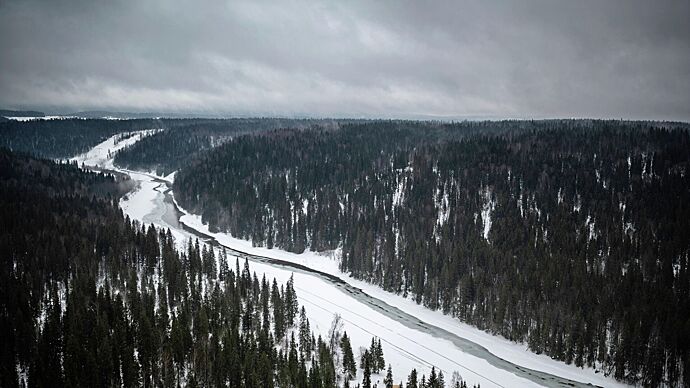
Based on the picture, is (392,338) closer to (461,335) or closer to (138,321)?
(461,335)

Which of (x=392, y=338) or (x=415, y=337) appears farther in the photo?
(x=415, y=337)

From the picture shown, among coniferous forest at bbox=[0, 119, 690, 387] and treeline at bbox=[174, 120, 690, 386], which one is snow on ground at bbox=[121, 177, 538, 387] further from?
treeline at bbox=[174, 120, 690, 386]

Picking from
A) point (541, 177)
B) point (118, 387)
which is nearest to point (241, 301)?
point (118, 387)

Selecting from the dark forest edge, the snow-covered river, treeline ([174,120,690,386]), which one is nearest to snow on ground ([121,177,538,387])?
the snow-covered river

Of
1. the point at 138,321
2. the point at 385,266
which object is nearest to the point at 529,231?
the point at 385,266

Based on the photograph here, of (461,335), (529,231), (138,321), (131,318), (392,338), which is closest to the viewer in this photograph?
(138,321)

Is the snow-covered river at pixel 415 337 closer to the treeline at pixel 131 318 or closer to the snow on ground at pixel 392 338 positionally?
the snow on ground at pixel 392 338
